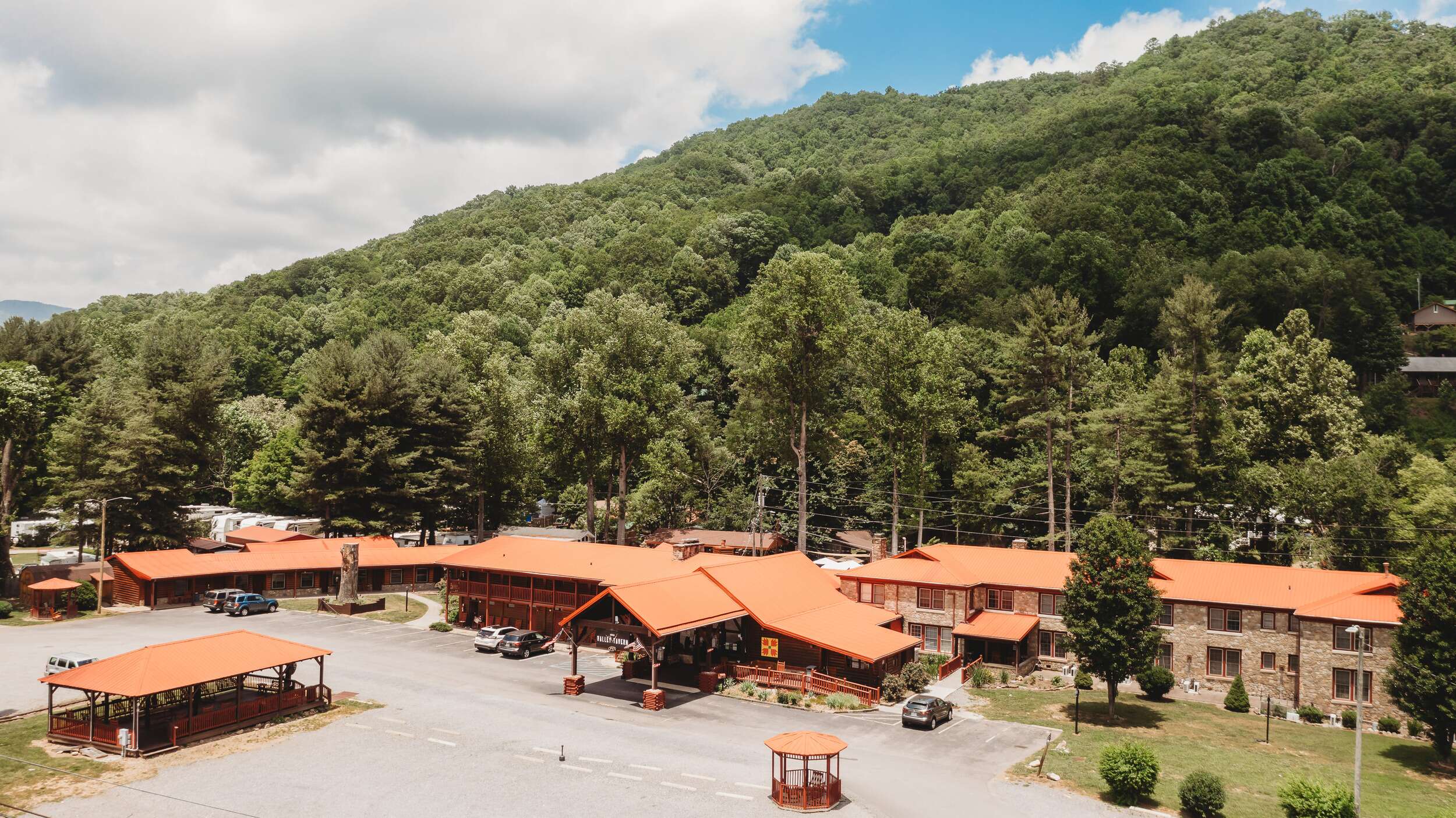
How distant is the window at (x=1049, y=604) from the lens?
47.2 m

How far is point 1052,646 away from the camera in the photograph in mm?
47594

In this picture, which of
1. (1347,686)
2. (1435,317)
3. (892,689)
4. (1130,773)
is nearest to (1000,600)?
(892,689)

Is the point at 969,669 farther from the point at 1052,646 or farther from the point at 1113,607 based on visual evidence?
the point at 1113,607

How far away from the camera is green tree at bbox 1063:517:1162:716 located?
37.4 meters

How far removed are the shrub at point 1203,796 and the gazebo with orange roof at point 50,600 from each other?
61.0 meters

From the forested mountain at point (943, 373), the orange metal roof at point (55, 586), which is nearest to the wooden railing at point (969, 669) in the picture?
the forested mountain at point (943, 373)

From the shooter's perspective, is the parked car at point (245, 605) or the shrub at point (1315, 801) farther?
the parked car at point (245, 605)

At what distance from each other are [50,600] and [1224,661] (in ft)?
225

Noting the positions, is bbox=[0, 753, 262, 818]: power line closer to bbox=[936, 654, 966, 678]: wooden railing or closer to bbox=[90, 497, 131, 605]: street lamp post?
bbox=[90, 497, 131, 605]: street lamp post

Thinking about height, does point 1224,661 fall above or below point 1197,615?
below

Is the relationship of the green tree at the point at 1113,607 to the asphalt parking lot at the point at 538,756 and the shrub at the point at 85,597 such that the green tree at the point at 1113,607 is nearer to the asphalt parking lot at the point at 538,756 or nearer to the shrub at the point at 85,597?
the asphalt parking lot at the point at 538,756

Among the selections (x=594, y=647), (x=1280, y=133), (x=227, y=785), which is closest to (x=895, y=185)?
(x=1280, y=133)

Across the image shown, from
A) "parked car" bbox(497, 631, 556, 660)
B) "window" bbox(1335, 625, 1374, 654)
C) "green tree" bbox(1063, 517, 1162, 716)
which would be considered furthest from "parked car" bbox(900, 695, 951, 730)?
"parked car" bbox(497, 631, 556, 660)

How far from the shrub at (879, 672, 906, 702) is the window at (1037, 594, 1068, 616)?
12008mm
